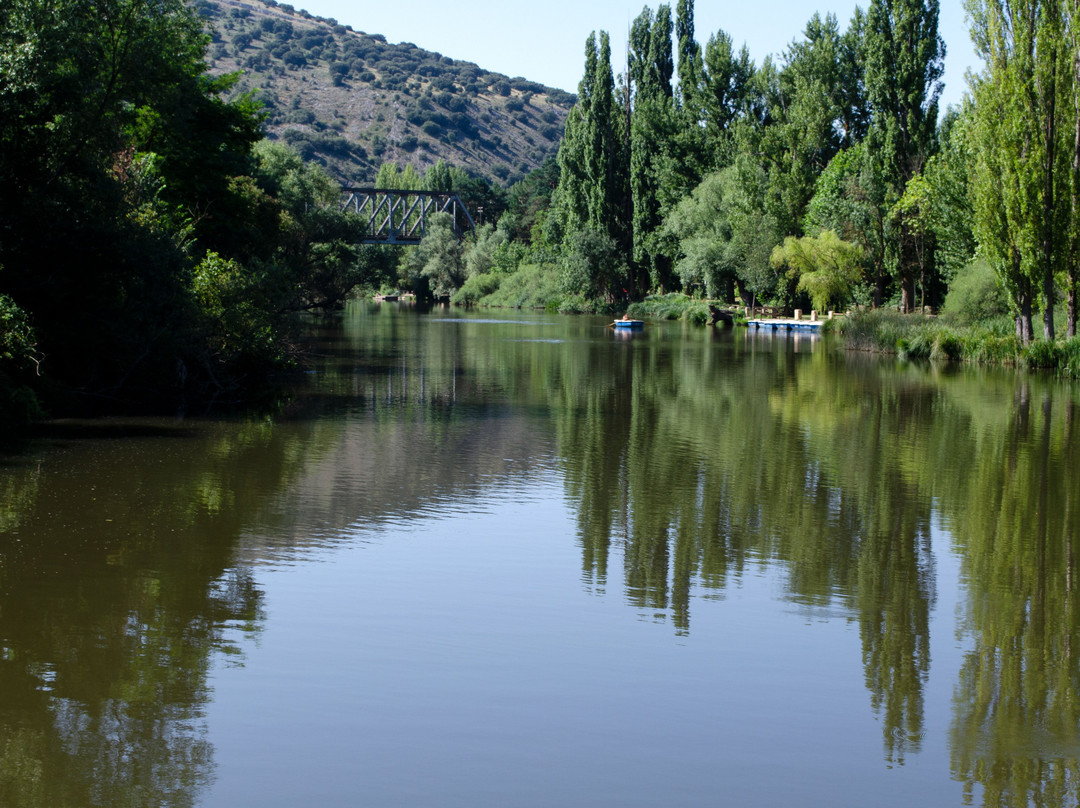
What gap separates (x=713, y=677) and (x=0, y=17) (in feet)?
53.9

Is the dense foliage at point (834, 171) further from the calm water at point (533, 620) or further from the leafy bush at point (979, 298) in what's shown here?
the calm water at point (533, 620)

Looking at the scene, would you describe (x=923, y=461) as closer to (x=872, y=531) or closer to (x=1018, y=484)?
(x=1018, y=484)

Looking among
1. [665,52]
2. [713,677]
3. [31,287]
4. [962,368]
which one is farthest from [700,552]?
[665,52]

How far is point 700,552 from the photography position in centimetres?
1060

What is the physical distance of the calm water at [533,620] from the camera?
582 cm

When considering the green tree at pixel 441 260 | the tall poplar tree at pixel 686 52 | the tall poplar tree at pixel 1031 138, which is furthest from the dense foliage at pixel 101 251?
the green tree at pixel 441 260

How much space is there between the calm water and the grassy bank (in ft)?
49.8

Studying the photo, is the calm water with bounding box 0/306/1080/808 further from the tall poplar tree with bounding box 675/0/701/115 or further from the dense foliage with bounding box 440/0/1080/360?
the tall poplar tree with bounding box 675/0/701/115

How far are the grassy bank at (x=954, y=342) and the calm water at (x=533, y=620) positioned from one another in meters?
15.2

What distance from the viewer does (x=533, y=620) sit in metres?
8.43

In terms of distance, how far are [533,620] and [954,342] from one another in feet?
100

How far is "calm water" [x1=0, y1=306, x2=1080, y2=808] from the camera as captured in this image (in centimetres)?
582

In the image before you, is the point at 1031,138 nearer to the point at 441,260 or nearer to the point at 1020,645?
the point at 1020,645

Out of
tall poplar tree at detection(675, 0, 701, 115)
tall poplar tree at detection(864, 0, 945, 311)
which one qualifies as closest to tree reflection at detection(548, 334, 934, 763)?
tall poplar tree at detection(864, 0, 945, 311)
